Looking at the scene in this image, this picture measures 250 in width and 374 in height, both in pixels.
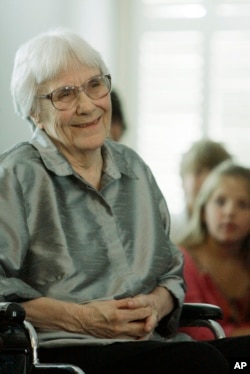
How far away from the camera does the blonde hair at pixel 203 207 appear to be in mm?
3369

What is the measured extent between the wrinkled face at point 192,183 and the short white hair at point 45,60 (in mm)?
1703

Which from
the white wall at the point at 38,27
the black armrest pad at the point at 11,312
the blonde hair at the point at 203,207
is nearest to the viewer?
the black armrest pad at the point at 11,312

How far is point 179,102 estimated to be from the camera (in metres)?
5.78

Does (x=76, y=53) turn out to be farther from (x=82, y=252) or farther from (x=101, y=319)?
(x=101, y=319)

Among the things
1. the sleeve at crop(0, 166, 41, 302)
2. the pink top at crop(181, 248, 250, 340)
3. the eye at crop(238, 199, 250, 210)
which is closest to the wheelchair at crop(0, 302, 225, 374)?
the sleeve at crop(0, 166, 41, 302)

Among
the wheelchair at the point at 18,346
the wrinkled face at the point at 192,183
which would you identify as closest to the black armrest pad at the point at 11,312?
the wheelchair at the point at 18,346

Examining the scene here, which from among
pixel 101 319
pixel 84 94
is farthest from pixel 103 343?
pixel 84 94

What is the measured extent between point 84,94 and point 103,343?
597 millimetres

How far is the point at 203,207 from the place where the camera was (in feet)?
11.3

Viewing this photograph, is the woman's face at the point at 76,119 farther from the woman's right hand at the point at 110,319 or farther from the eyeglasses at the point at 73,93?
the woman's right hand at the point at 110,319

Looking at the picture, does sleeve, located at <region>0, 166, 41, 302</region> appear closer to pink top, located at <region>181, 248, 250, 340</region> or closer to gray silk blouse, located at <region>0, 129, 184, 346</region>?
gray silk blouse, located at <region>0, 129, 184, 346</region>

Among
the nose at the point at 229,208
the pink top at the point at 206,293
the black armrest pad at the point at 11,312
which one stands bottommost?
the pink top at the point at 206,293

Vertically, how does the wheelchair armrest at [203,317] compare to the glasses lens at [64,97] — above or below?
below

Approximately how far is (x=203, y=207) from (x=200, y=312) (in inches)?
38.5
